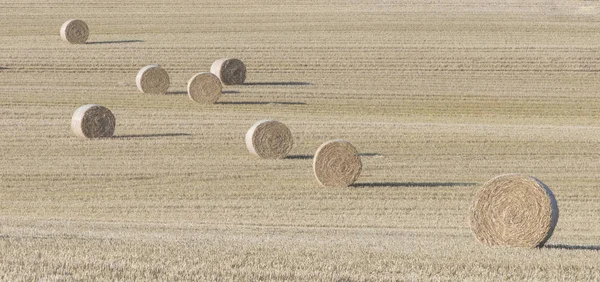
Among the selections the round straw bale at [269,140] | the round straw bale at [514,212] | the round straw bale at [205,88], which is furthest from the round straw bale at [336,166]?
the round straw bale at [205,88]

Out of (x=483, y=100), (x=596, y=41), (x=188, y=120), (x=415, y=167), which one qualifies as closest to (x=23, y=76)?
(x=188, y=120)

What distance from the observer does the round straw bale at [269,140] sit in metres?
25.8

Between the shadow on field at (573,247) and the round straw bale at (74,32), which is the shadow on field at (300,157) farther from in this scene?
the round straw bale at (74,32)

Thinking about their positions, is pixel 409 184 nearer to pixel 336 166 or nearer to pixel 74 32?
pixel 336 166

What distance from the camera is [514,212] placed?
51.3ft

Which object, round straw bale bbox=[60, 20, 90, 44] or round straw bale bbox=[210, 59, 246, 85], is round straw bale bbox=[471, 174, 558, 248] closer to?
round straw bale bbox=[210, 59, 246, 85]

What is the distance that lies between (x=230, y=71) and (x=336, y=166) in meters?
15.4

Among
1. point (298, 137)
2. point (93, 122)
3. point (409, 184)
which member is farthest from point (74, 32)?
point (409, 184)

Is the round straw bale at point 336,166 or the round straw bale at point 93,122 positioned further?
the round straw bale at point 93,122

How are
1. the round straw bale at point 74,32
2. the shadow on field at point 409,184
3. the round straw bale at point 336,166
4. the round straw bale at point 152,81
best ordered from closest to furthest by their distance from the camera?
1. the round straw bale at point 336,166
2. the shadow on field at point 409,184
3. the round straw bale at point 152,81
4. the round straw bale at point 74,32

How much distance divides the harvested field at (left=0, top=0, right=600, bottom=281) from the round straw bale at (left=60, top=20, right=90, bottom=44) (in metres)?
0.38

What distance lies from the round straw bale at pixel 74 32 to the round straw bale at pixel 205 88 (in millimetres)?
10657

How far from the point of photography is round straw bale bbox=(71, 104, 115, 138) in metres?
27.8

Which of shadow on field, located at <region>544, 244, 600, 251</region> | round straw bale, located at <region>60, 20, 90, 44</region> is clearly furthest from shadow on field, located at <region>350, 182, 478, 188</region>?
round straw bale, located at <region>60, 20, 90, 44</region>
